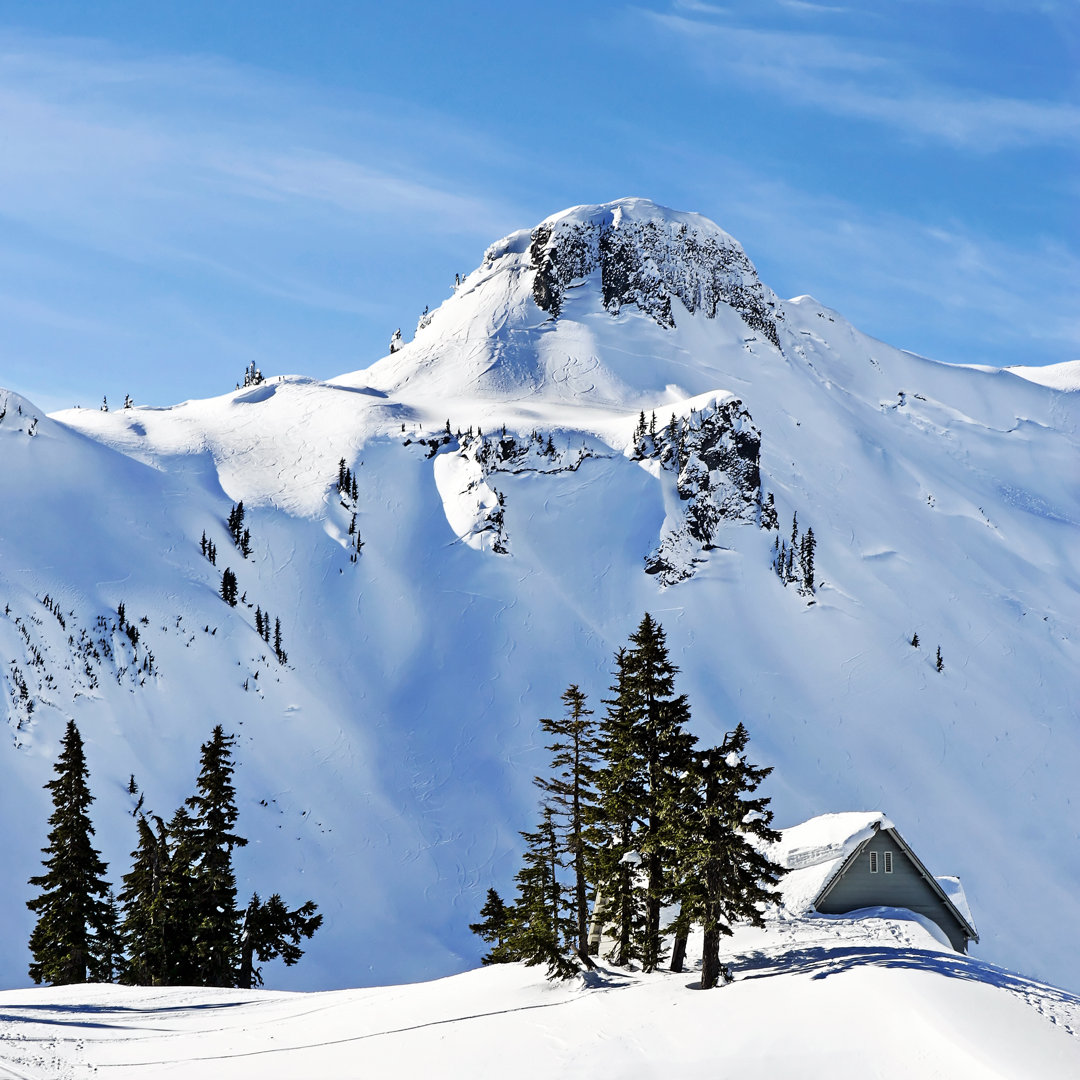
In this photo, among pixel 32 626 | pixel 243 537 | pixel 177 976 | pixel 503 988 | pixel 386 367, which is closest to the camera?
pixel 503 988

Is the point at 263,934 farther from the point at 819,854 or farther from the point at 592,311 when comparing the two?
the point at 592,311

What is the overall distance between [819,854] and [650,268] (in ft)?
483

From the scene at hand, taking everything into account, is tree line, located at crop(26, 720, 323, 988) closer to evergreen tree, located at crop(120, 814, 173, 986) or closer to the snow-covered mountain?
evergreen tree, located at crop(120, 814, 173, 986)

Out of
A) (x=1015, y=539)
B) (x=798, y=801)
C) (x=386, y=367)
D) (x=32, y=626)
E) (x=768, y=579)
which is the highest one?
(x=386, y=367)

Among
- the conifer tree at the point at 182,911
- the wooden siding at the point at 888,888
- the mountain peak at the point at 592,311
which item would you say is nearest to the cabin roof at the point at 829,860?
the wooden siding at the point at 888,888

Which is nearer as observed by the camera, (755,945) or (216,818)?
(755,945)

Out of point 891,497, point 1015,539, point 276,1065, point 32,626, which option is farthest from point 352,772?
point 1015,539

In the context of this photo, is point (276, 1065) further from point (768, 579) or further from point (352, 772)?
point (768, 579)

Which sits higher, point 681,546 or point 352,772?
point 681,546

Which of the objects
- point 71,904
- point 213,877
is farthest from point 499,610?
point 71,904

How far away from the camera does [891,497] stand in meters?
148

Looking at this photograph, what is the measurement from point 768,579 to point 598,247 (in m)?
81.7

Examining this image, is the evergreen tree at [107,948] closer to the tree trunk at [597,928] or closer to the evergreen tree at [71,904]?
the evergreen tree at [71,904]

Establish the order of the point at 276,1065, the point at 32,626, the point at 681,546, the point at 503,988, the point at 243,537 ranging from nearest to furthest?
the point at 276,1065, the point at 503,988, the point at 32,626, the point at 243,537, the point at 681,546
